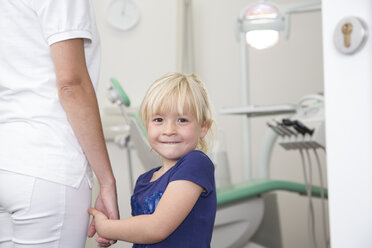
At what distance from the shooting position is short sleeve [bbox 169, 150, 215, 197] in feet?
2.76

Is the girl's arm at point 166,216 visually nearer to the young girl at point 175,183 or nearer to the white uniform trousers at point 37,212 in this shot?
the young girl at point 175,183

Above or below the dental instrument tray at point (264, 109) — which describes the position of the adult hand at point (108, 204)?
below

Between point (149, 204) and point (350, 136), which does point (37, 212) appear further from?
point (350, 136)

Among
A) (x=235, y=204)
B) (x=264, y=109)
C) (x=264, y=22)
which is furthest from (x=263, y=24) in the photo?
(x=235, y=204)

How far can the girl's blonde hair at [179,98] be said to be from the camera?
0.92 meters

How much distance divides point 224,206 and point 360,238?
5.68ft

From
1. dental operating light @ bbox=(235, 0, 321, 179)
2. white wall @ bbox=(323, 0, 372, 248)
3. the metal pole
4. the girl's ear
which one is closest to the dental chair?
the metal pole

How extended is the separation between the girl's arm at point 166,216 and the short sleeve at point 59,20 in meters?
0.35

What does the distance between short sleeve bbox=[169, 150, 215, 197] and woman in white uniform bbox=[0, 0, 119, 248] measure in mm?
172

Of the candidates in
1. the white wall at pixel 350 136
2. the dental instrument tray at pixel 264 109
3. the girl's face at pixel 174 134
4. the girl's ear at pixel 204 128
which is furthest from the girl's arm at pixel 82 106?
the dental instrument tray at pixel 264 109

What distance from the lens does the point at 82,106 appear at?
0.88 metres

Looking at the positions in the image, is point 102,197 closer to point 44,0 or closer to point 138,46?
point 44,0

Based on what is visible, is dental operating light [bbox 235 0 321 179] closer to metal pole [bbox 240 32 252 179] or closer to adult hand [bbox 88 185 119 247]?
metal pole [bbox 240 32 252 179]

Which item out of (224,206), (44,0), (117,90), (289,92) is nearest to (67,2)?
(44,0)
